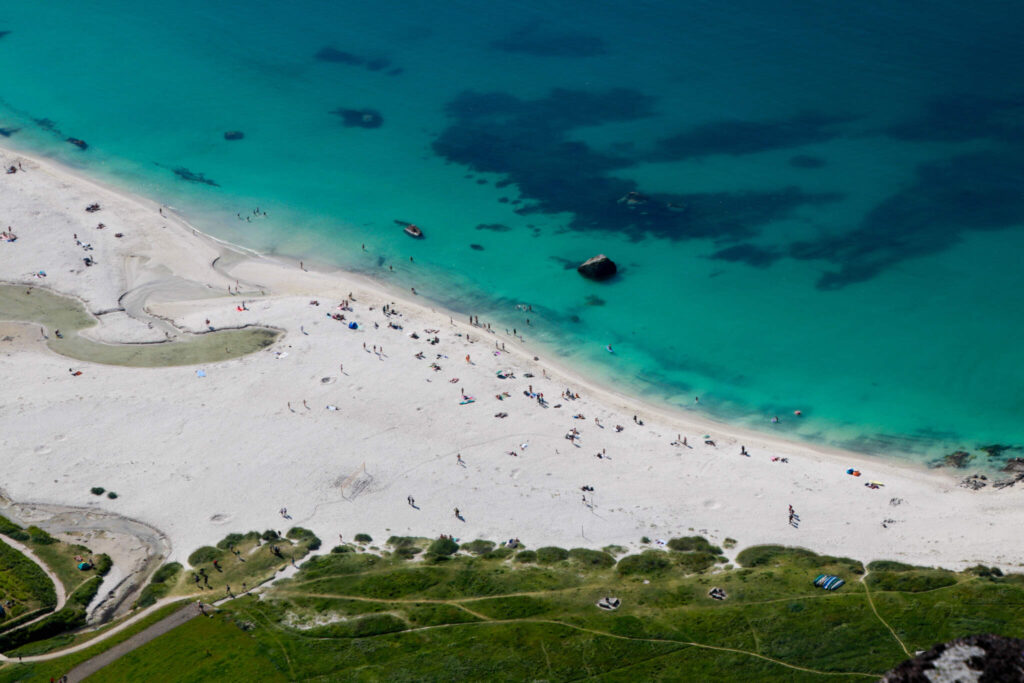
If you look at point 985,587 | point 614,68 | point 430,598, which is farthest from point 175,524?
point 614,68

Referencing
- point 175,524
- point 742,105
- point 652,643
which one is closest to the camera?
point 652,643

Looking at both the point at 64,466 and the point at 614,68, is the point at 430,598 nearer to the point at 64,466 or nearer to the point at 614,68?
the point at 64,466

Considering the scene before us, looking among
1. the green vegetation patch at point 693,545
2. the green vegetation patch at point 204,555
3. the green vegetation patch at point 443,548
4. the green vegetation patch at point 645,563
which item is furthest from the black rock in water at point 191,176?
the green vegetation patch at point 693,545

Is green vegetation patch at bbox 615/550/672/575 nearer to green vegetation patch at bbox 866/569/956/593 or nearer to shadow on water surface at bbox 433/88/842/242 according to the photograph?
green vegetation patch at bbox 866/569/956/593

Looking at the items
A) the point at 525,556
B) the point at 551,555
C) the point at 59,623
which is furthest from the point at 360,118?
the point at 59,623

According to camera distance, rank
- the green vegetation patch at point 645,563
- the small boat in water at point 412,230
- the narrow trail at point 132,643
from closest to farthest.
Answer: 1. the narrow trail at point 132,643
2. the green vegetation patch at point 645,563
3. the small boat in water at point 412,230

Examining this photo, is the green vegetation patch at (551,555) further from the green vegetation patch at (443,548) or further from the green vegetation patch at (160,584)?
the green vegetation patch at (160,584)

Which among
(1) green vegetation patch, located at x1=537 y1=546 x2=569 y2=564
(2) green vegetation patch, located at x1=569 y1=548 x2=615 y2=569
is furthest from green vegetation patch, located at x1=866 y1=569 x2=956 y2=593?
(1) green vegetation patch, located at x1=537 y1=546 x2=569 y2=564
